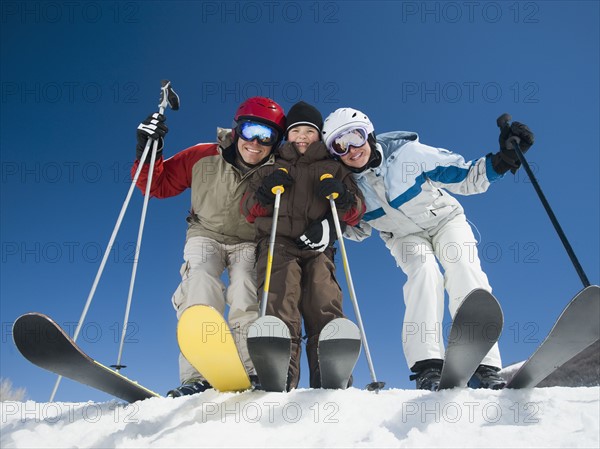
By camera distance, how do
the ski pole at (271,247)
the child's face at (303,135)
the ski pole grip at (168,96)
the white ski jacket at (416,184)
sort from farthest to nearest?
the ski pole grip at (168,96), the child's face at (303,135), the white ski jacket at (416,184), the ski pole at (271,247)

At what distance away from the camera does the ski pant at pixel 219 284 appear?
164 inches

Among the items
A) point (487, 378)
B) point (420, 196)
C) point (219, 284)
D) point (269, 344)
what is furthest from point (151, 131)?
point (487, 378)

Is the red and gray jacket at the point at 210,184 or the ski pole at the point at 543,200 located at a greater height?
the red and gray jacket at the point at 210,184

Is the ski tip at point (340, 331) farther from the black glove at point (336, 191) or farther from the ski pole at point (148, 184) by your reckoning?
the ski pole at point (148, 184)

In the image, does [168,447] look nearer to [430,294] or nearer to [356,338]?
[356,338]

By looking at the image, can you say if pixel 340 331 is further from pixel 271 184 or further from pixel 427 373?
pixel 271 184

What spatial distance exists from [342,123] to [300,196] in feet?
3.06

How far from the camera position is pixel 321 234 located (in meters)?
4.21

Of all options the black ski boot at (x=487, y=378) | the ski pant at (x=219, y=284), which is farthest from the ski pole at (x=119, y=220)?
the black ski boot at (x=487, y=378)

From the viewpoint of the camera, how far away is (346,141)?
462 cm

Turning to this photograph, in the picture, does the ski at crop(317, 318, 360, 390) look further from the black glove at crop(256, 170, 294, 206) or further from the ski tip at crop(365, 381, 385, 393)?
the black glove at crop(256, 170, 294, 206)

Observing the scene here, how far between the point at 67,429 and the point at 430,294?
119 inches

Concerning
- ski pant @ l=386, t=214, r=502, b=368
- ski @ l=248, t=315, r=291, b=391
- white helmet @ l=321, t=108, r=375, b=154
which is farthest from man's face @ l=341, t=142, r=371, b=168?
ski @ l=248, t=315, r=291, b=391

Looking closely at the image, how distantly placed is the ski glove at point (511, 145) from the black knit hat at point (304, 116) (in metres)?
1.85
